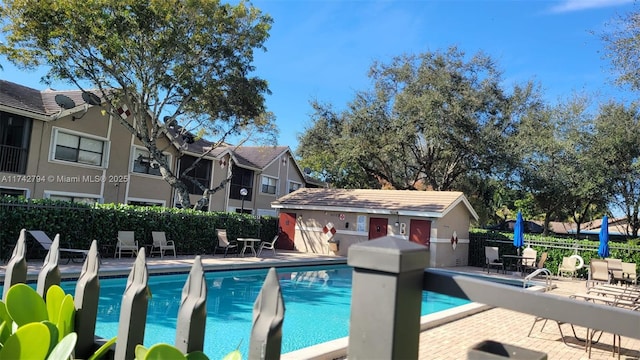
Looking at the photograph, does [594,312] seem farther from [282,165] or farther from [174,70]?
[282,165]

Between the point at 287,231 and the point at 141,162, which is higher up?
the point at 141,162

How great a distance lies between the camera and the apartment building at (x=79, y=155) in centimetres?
1809

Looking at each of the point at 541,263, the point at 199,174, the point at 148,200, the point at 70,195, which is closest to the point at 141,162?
the point at 148,200

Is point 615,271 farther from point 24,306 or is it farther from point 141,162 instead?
point 141,162

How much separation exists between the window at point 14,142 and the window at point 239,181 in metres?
13.7

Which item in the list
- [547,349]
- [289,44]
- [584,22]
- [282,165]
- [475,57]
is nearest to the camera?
[547,349]

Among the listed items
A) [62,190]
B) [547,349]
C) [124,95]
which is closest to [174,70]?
[124,95]

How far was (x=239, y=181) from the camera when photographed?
31.5m

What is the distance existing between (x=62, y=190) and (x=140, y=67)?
6786 millimetres

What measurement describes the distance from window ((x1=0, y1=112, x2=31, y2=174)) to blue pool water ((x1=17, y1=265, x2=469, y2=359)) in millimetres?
10321

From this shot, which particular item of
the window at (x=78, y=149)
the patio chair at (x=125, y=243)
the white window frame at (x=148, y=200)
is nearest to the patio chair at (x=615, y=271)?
the patio chair at (x=125, y=243)

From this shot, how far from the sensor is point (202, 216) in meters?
17.5

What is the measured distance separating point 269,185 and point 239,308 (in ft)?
79.7

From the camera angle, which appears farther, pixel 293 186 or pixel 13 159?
pixel 293 186
